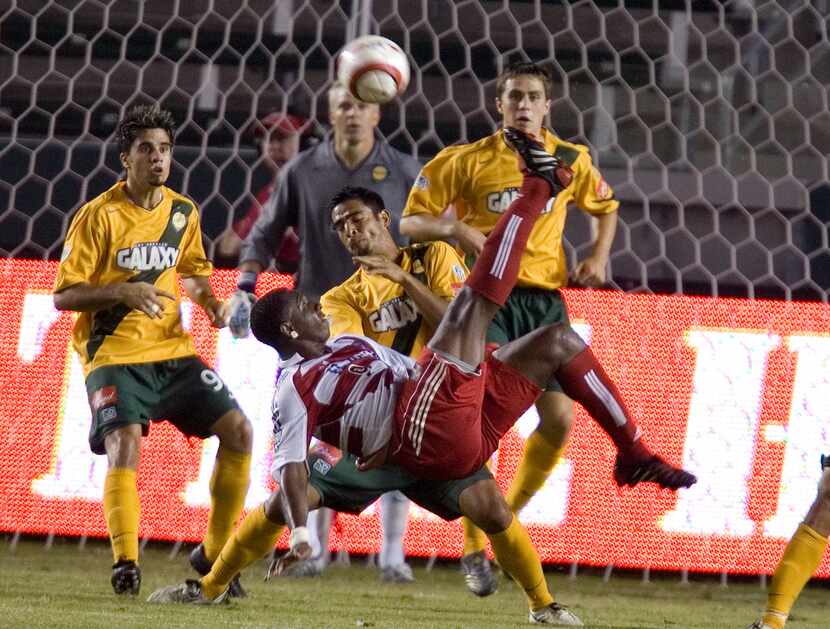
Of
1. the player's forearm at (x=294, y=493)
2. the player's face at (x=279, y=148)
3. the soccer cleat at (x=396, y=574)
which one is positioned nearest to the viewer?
the player's forearm at (x=294, y=493)

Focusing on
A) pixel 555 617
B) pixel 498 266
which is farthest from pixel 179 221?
pixel 555 617

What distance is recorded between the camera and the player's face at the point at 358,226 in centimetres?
436

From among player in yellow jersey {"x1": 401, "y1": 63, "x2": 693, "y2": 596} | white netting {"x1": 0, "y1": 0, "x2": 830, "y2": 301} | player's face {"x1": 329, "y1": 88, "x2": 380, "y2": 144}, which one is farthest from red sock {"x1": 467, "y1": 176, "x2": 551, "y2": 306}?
white netting {"x1": 0, "y1": 0, "x2": 830, "y2": 301}

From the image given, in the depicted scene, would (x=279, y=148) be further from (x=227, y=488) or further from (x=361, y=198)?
(x=227, y=488)

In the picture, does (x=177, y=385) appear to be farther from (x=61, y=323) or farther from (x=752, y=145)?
(x=752, y=145)

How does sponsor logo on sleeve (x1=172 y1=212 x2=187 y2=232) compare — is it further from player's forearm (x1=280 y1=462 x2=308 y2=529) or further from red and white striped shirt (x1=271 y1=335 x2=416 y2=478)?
player's forearm (x1=280 y1=462 x2=308 y2=529)

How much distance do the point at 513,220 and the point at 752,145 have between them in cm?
359

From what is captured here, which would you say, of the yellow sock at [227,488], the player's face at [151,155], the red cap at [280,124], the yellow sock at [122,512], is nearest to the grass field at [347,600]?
the yellow sock at [122,512]

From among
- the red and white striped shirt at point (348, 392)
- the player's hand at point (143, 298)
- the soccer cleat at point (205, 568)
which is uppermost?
the player's hand at point (143, 298)

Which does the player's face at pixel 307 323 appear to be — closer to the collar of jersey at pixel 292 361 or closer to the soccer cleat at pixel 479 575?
the collar of jersey at pixel 292 361

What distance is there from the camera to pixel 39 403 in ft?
18.2

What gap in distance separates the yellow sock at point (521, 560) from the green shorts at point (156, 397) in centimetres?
115

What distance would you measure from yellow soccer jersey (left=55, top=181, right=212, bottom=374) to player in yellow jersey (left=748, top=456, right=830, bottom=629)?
2030 millimetres

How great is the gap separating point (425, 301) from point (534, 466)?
2.89 feet
